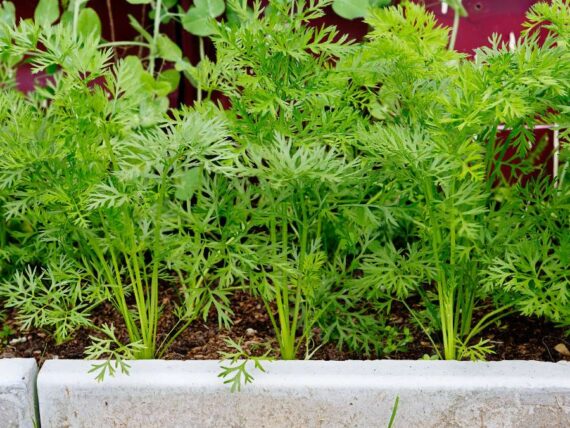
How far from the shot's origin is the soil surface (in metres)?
1.80

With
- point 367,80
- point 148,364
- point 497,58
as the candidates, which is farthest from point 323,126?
point 148,364

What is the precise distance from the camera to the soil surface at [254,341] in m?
1.80

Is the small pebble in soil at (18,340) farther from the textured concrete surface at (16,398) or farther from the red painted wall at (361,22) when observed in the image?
the red painted wall at (361,22)

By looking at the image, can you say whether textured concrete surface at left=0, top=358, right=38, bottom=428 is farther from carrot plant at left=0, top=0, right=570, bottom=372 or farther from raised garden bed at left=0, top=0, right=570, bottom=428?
carrot plant at left=0, top=0, right=570, bottom=372

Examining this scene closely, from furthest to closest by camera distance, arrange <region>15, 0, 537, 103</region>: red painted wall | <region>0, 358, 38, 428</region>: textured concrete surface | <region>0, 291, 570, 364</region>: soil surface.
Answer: <region>15, 0, 537, 103</region>: red painted wall → <region>0, 291, 570, 364</region>: soil surface → <region>0, 358, 38, 428</region>: textured concrete surface

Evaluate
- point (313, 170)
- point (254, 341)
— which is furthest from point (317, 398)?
point (313, 170)

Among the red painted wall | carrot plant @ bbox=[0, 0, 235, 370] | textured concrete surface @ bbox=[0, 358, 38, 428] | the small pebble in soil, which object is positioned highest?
the red painted wall

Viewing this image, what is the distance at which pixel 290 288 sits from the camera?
Answer: 2039 millimetres

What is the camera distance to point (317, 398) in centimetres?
157

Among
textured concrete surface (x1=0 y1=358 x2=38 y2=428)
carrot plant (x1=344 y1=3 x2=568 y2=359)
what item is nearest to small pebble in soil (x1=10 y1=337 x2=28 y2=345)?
textured concrete surface (x1=0 y1=358 x2=38 y2=428)

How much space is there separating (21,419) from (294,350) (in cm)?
57

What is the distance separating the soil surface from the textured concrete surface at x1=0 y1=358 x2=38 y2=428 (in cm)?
20

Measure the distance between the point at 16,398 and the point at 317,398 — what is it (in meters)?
0.58

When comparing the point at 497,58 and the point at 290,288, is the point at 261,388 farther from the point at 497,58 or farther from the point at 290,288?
the point at 497,58
